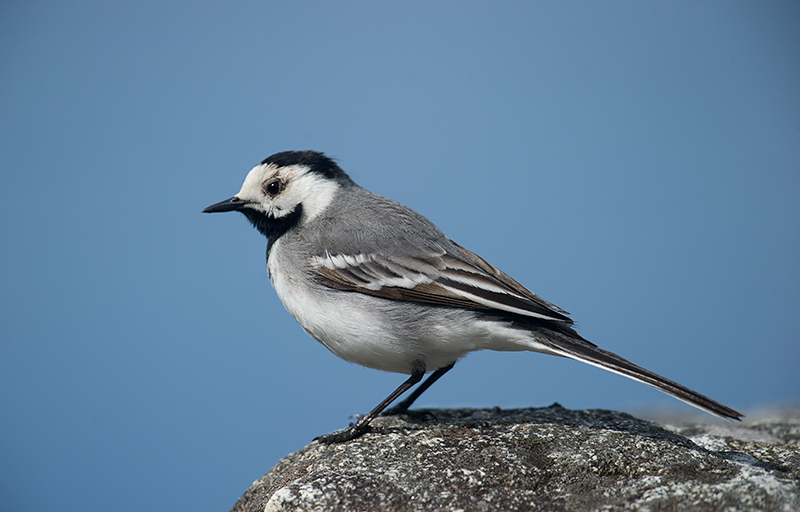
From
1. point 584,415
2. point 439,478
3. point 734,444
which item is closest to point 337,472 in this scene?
point 439,478

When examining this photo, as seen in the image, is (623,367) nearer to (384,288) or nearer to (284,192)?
(384,288)

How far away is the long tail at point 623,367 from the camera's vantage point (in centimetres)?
372

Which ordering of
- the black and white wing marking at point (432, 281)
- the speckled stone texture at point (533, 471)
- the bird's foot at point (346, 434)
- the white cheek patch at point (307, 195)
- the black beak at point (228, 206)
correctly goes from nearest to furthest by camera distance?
1. the speckled stone texture at point (533, 471)
2. the black and white wing marking at point (432, 281)
3. the bird's foot at point (346, 434)
4. the white cheek patch at point (307, 195)
5. the black beak at point (228, 206)

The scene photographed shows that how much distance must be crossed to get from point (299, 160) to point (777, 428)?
5649mm

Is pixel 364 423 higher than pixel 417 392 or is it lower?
lower

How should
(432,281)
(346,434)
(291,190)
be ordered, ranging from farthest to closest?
(291,190), (346,434), (432,281)

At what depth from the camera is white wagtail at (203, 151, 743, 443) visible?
4.56 meters

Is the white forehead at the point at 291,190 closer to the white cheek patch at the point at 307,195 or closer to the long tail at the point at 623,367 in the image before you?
the white cheek patch at the point at 307,195

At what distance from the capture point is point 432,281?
474 cm

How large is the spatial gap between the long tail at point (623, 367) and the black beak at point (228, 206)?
10.7 feet

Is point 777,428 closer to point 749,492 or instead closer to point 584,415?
point 584,415

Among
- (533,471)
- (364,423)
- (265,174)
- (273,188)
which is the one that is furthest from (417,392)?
(265,174)

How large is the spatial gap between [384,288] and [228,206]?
6.60 ft

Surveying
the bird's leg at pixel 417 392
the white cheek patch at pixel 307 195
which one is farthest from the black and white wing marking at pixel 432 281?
the bird's leg at pixel 417 392
